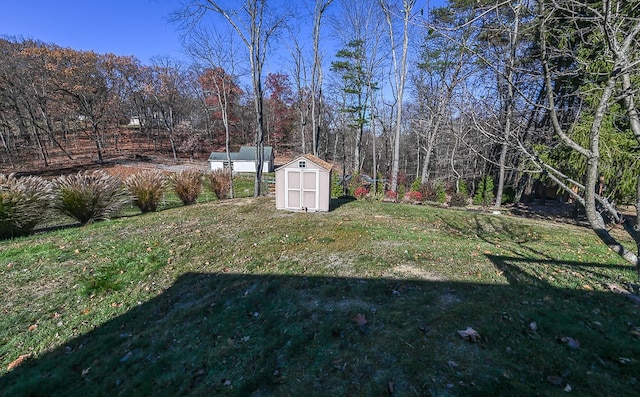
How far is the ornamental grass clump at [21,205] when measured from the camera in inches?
280

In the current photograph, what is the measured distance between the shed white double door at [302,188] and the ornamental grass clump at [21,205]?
6.74 m

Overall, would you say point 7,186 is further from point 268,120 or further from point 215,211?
point 268,120

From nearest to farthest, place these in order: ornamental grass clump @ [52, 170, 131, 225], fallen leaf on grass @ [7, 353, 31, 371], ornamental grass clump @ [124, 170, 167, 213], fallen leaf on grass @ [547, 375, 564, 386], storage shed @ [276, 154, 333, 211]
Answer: fallen leaf on grass @ [547, 375, 564, 386], fallen leaf on grass @ [7, 353, 31, 371], ornamental grass clump @ [52, 170, 131, 225], storage shed @ [276, 154, 333, 211], ornamental grass clump @ [124, 170, 167, 213]

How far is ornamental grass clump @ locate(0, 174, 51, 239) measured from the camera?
7121 millimetres

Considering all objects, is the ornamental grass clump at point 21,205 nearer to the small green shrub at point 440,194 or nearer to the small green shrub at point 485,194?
the small green shrub at point 440,194

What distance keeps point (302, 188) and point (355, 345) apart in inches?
262

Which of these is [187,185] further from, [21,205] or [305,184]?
[305,184]

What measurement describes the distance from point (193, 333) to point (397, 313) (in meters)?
2.51

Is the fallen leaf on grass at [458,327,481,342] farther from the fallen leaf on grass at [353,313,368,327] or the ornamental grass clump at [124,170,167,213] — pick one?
the ornamental grass clump at [124,170,167,213]

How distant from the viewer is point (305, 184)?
30.1ft

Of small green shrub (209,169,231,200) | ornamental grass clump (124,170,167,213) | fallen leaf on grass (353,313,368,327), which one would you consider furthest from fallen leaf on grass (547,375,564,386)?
small green shrub (209,169,231,200)

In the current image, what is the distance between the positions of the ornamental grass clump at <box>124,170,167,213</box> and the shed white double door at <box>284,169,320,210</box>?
509 cm

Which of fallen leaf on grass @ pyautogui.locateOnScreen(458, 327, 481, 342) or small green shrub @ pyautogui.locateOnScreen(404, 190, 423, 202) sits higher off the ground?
fallen leaf on grass @ pyautogui.locateOnScreen(458, 327, 481, 342)

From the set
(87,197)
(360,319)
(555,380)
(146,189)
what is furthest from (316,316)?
(146,189)
